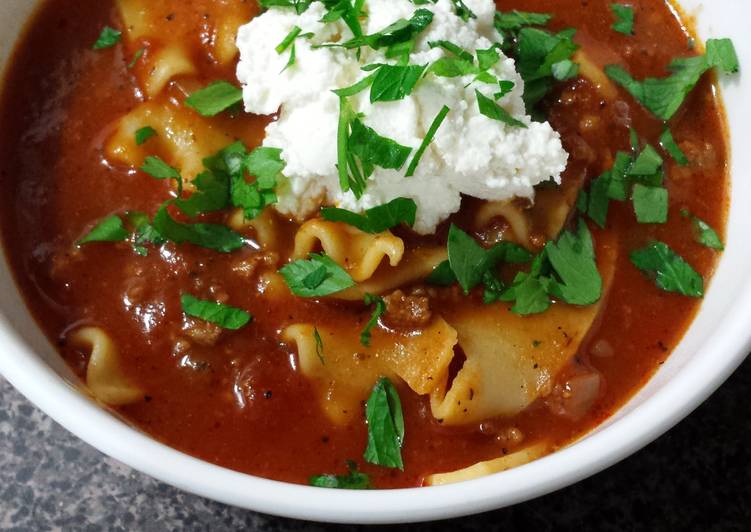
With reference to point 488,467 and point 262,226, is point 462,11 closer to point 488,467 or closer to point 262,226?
point 262,226

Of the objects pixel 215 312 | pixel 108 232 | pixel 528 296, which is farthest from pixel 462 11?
pixel 108 232

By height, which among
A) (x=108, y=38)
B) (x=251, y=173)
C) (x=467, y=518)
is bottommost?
(x=467, y=518)

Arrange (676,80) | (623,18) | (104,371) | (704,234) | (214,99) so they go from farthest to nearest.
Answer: (623,18) → (676,80) → (214,99) → (704,234) → (104,371)

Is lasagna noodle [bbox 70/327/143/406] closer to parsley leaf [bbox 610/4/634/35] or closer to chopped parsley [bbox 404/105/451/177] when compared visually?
chopped parsley [bbox 404/105/451/177]

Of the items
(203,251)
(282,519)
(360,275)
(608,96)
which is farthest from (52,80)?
(608,96)

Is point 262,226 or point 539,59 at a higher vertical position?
point 539,59

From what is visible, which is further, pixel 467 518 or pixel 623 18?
pixel 623 18


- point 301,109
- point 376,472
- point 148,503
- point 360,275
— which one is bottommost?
point 148,503

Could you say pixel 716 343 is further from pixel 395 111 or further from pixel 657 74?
pixel 657 74
